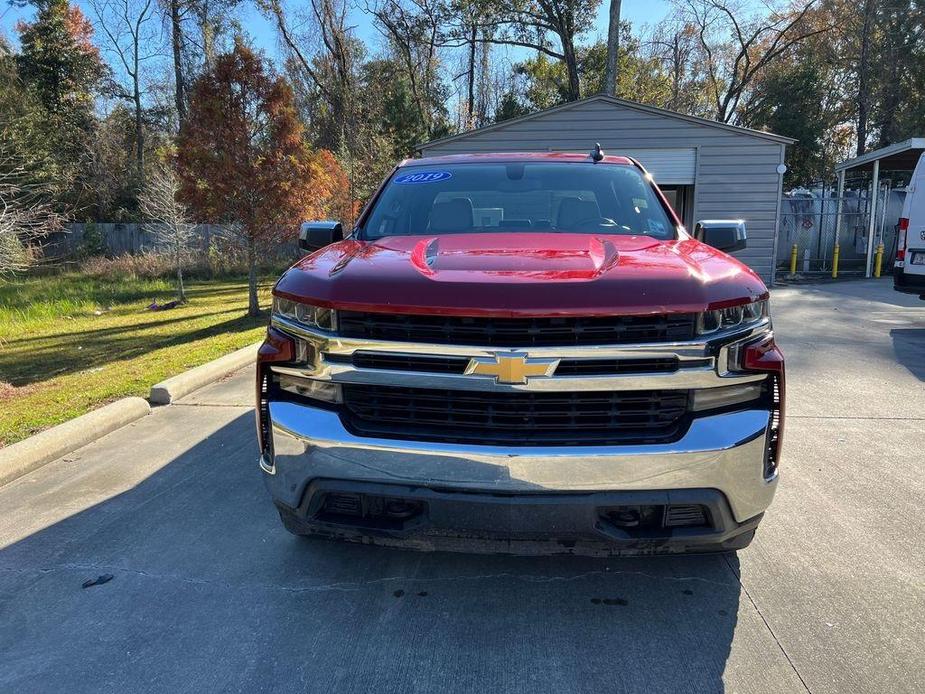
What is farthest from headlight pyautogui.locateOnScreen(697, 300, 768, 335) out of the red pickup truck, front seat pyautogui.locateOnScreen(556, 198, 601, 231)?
front seat pyautogui.locateOnScreen(556, 198, 601, 231)

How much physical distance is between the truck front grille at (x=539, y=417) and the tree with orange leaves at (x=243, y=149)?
958 cm

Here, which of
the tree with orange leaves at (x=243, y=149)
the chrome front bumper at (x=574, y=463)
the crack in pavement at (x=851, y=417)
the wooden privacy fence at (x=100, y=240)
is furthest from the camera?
the wooden privacy fence at (x=100, y=240)

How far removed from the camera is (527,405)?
2316 mm

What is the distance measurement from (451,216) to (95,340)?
8.16 meters

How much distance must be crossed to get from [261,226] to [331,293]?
374 inches

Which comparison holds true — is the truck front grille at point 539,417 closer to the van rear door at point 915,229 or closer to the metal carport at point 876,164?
the van rear door at point 915,229

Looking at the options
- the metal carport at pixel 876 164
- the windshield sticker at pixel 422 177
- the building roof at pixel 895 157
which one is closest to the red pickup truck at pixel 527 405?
the windshield sticker at pixel 422 177

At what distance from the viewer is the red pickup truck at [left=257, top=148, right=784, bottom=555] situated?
2.23m

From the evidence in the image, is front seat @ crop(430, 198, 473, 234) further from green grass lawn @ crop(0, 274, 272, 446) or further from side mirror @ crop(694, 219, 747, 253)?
green grass lawn @ crop(0, 274, 272, 446)

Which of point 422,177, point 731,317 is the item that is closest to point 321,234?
point 422,177

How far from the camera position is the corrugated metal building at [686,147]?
49.1 feet

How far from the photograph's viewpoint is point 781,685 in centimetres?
222

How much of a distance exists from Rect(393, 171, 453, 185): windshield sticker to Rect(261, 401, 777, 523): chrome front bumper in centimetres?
215

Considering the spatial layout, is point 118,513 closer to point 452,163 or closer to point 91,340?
point 452,163
